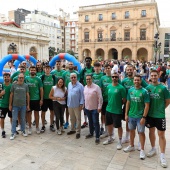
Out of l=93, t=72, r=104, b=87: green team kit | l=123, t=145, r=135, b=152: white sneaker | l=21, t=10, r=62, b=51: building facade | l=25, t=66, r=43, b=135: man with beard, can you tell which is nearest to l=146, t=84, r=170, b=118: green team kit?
l=123, t=145, r=135, b=152: white sneaker

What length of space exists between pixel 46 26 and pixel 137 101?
6211cm

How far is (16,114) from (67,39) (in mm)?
65700

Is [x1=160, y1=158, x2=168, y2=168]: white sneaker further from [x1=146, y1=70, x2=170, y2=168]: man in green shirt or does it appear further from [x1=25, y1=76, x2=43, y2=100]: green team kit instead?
[x1=25, y1=76, x2=43, y2=100]: green team kit

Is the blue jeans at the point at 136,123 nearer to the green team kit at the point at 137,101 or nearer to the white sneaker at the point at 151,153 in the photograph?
the green team kit at the point at 137,101

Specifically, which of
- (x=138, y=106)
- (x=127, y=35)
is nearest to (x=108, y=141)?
(x=138, y=106)

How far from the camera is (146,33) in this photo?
129 feet

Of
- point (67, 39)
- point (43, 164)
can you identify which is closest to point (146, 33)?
point (67, 39)

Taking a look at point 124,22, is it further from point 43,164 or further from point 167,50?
point 43,164

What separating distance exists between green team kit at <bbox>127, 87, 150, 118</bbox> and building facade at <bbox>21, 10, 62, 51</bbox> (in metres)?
58.1

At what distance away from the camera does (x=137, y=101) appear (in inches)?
162

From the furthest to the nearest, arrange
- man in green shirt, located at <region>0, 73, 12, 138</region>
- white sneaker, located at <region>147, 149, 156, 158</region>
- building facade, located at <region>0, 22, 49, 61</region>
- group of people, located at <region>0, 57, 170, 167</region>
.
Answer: building facade, located at <region>0, 22, 49, 61</region>, man in green shirt, located at <region>0, 73, 12, 138</region>, white sneaker, located at <region>147, 149, 156, 158</region>, group of people, located at <region>0, 57, 170, 167</region>

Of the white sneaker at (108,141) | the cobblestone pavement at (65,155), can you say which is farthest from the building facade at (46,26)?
the white sneaker at (108,141)

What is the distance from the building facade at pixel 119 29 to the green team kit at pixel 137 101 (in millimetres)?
35129

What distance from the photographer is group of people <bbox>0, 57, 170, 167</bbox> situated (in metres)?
4.02
